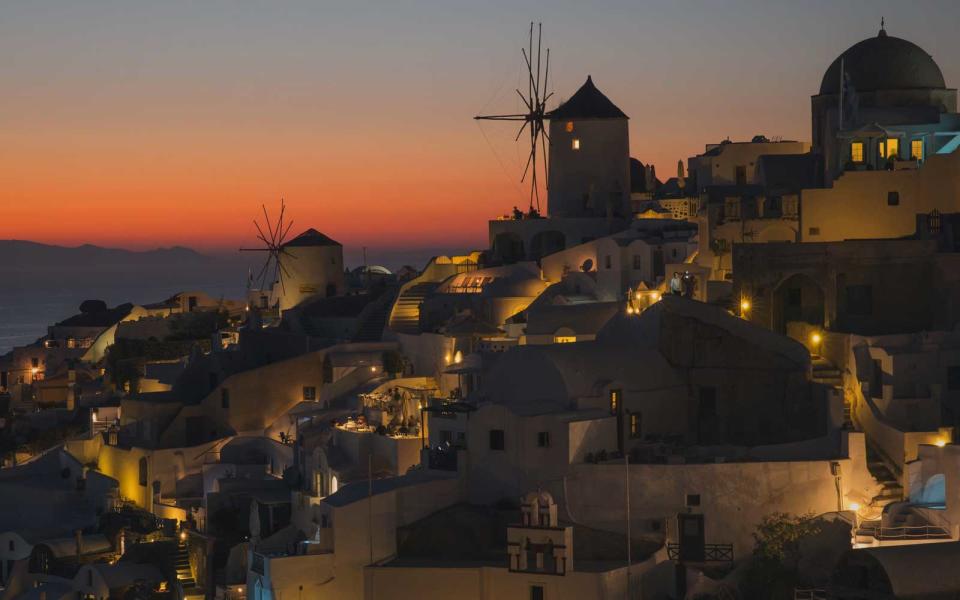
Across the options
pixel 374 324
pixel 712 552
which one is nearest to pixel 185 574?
pixel 712 552

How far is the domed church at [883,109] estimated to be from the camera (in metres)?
41.1

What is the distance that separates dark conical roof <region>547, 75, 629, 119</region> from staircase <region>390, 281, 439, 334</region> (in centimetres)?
629

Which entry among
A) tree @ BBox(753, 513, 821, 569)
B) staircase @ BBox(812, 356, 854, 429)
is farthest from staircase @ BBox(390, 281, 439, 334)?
tree @ BBox(753, 513, 821, 569)

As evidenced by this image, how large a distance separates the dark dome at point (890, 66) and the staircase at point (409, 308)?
39.9ft

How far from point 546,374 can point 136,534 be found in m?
11.5

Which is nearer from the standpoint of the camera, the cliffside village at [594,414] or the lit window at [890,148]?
the cliffside village at [594,414]

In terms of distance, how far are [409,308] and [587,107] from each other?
834 centimetres

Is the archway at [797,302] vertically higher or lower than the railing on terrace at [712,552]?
higher

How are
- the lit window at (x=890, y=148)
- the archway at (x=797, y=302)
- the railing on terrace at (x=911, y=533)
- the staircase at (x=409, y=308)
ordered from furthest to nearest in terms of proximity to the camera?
the staircase at (x=409, y=308) → the lit window at (x=890, y=148) → the archway at (x=797, y=302) → the railing on terrace at (x=911, y=533)

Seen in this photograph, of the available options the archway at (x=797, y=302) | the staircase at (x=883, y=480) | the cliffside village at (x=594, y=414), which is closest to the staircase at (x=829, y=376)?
the cliffside village at (x=594, y=414)

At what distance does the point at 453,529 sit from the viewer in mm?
32875

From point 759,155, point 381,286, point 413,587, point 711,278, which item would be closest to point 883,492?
point 413,587

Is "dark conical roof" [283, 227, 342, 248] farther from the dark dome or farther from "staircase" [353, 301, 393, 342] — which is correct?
the dark dome

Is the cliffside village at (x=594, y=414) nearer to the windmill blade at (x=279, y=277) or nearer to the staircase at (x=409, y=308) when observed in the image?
the staircase at (x=409, y=308)
